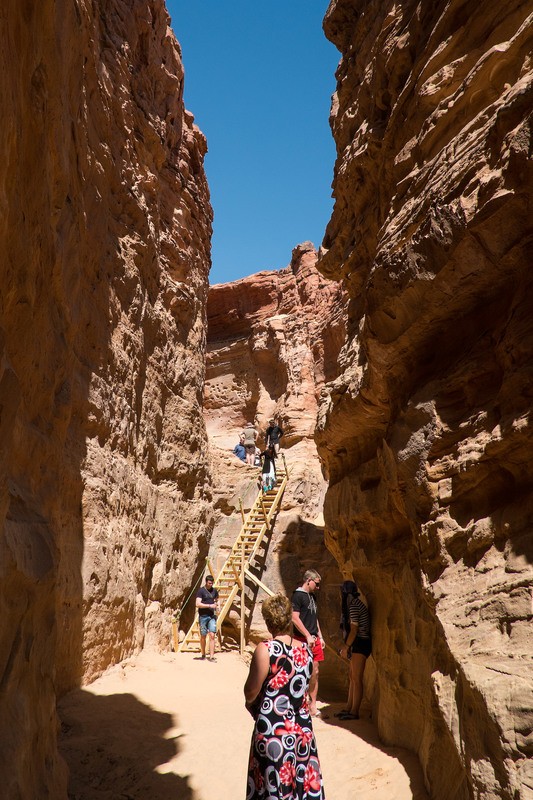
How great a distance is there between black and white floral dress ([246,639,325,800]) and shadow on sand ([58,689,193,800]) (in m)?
1.77

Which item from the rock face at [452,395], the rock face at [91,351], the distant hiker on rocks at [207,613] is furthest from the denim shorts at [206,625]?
the rock face at [452,395]

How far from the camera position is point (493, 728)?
9.73 feet

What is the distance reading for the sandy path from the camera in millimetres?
4441

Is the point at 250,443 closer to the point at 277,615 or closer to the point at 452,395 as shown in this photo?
the point at 452,395

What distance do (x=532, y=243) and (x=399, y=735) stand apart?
13.7ft

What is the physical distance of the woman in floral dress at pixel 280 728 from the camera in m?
3.08

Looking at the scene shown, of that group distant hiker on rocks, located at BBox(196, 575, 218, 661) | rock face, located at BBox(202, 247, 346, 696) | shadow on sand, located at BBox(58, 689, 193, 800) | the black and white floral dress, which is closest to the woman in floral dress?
the black and white floral dress

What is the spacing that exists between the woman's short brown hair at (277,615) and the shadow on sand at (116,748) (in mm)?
2133

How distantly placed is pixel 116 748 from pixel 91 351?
4325 millimetres

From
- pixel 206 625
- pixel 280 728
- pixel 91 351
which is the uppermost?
pixel 91 351

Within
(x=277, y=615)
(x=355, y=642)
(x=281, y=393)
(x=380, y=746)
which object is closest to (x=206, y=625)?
(x=355, y=642)

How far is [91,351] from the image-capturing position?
7266 mm

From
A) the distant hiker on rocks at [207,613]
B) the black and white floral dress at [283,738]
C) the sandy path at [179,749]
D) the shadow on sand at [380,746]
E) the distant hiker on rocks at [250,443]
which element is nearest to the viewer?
the black and white floral dress at [283,738]

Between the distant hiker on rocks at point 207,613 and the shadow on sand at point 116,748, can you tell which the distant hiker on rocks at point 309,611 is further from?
the distant hiker on rocks at point 207,613
